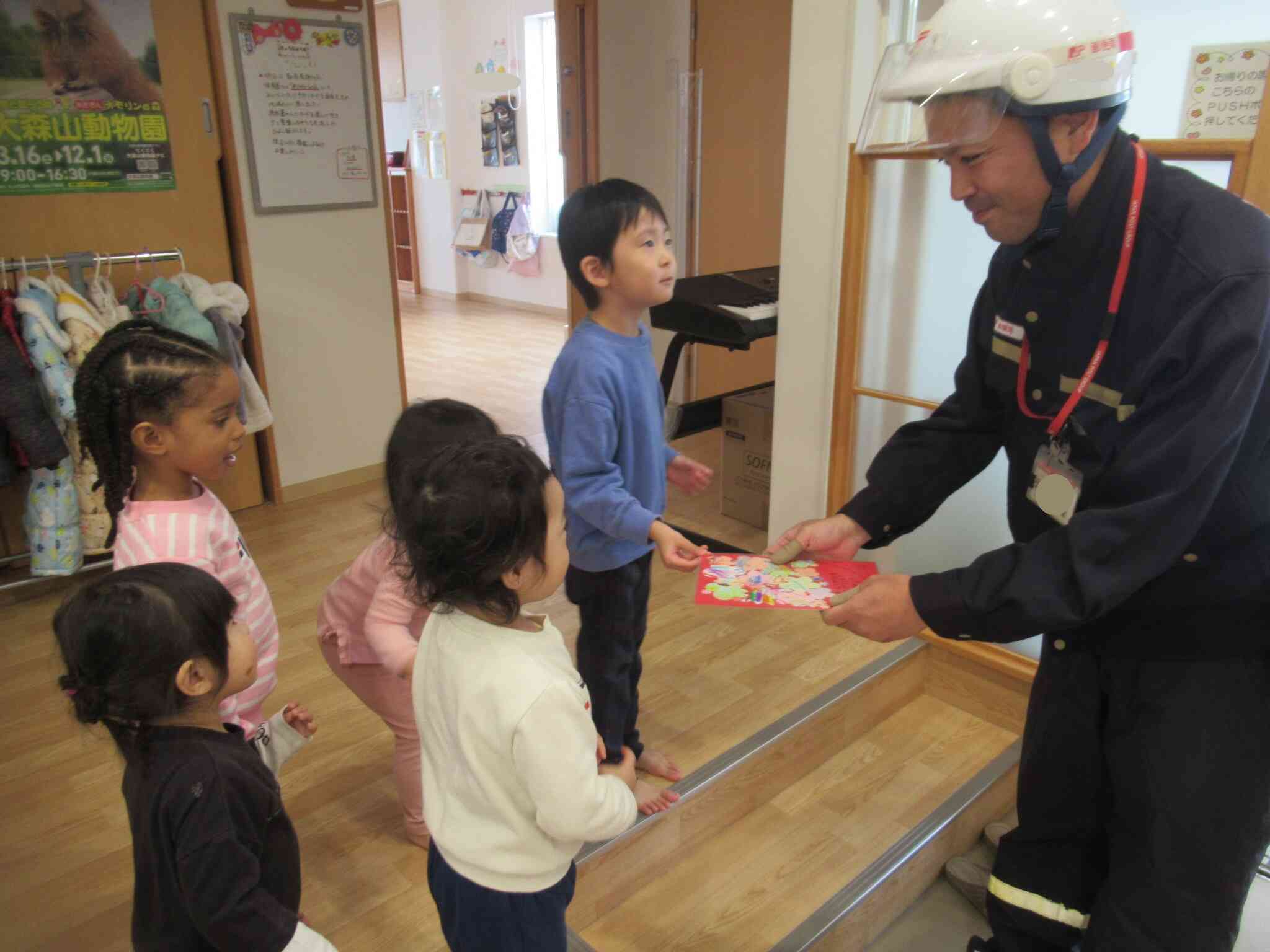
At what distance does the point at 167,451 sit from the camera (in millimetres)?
1444

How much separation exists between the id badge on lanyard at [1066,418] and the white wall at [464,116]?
6.55m

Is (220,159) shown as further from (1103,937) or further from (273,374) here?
(1103,937)

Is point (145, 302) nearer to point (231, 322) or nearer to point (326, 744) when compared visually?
point (231, 322)

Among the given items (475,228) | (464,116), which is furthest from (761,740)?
(464,116)

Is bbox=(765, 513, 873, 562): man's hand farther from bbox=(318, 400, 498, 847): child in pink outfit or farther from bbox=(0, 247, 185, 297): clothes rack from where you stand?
bbox=(0, 247, 185, 297): clothes rack

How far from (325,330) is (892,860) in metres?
2.99

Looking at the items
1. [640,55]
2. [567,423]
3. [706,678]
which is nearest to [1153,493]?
[567,423]

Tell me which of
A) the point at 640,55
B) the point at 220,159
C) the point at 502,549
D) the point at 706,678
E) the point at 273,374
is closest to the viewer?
the point at 502,549

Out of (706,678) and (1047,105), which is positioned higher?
(1047,105)

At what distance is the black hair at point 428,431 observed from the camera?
4.57 feet

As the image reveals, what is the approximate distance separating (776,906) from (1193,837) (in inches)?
34.4

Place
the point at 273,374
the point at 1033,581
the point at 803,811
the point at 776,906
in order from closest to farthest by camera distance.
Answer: the point at 1033,581
the point at 776,906
the point at 803,811
the point at 273,374

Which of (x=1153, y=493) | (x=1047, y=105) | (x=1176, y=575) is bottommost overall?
(x=1176, y=575)

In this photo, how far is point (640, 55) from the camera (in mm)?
4699
